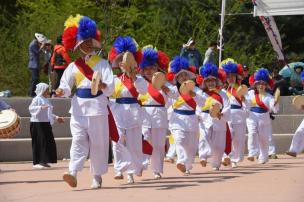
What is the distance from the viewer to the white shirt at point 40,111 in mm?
21453

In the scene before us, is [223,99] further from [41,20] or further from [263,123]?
[41,20]

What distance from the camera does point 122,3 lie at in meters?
39.4

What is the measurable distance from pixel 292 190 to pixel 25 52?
17687 mm

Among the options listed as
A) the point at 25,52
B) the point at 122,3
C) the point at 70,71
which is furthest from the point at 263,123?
the point at 122,3

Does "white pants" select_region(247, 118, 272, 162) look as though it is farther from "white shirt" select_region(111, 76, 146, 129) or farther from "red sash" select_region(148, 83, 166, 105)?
"white shirt" select_region(111, 76, 146, 129)

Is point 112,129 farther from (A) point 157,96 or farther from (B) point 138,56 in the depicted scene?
(A) point 157,96

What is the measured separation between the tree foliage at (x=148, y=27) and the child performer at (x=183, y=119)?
12797 mm

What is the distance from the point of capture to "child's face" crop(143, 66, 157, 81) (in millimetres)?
17438

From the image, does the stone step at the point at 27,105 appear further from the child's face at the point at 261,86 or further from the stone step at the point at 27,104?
the child's face at the point at 261,86

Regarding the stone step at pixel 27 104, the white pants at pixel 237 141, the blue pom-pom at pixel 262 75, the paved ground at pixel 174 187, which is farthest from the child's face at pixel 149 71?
the stone step at pixel 27 104

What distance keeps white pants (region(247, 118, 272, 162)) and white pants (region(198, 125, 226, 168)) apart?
2610 millimetres

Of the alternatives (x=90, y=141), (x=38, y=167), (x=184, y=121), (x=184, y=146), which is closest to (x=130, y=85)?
(x=90, y=141)

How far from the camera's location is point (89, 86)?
14.9 m

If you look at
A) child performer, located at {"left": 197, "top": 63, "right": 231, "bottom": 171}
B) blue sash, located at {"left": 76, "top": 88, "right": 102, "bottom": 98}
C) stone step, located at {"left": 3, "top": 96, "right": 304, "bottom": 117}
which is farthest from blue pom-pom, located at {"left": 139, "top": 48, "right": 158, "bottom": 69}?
stone step, located at {"left": 3, "top": 96, "right": 304, "bottom": 117}
